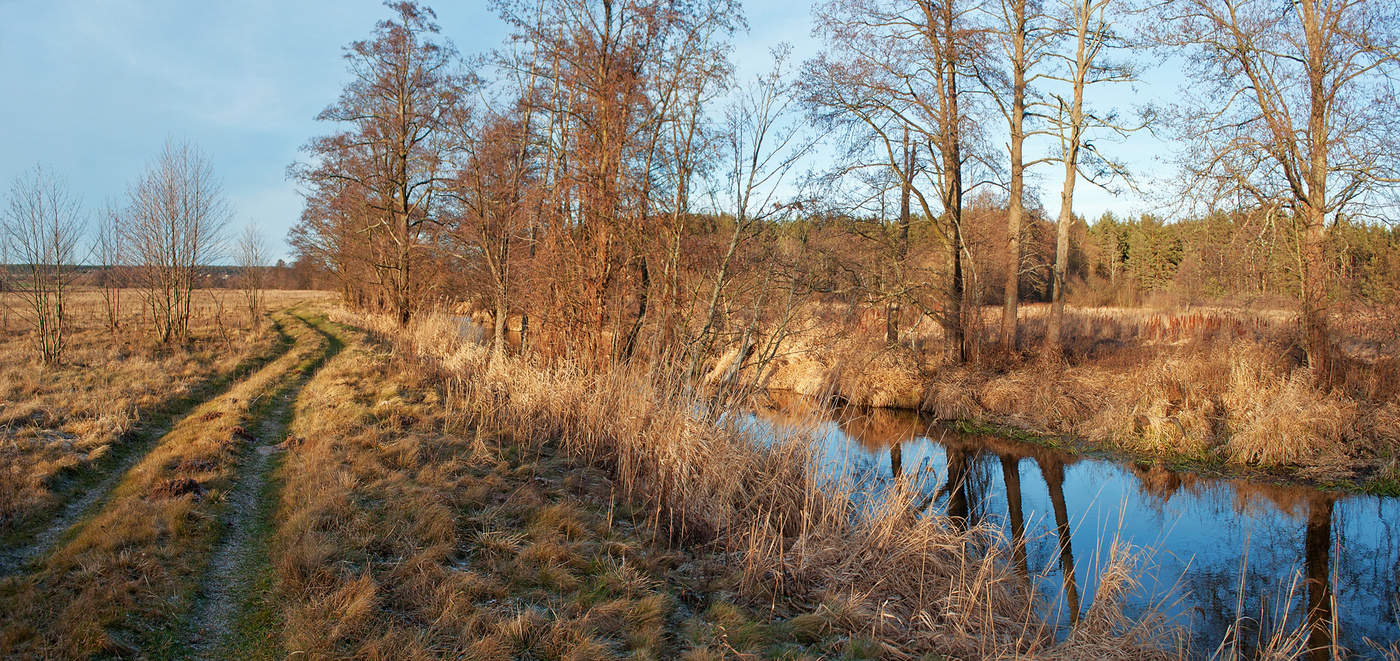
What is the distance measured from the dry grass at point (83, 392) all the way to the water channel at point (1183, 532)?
658 cm

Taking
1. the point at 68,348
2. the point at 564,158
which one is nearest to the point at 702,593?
the point at 564,158

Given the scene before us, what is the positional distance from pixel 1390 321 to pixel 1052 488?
6.71 meters

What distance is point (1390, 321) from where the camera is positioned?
35.9 feet

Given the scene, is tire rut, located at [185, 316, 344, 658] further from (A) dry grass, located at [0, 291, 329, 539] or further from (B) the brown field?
(A) dry grass, located at [0, 291, 329, 539]

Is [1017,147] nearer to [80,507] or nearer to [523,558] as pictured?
[523,558]

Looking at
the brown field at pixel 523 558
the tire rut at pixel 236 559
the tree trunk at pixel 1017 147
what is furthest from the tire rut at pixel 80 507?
the tree trunk at pixel 1017 147

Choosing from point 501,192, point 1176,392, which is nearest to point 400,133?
point 501,192

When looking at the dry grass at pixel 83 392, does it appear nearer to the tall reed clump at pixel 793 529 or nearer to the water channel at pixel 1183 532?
the tall reed clump at pixel 793 529

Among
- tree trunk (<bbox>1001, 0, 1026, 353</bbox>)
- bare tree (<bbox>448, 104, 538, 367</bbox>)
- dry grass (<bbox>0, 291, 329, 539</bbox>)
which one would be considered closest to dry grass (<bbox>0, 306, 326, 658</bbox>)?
dry grass (<bbox>0, 291, 329, 539</bbox>)

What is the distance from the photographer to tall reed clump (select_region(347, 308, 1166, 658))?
180 inches

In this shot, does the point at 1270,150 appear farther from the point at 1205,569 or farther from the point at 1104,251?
the point at 1104,251

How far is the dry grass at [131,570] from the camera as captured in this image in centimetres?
356

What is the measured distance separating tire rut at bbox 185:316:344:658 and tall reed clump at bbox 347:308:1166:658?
2.52m

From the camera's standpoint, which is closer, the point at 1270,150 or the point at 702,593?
the point at 702,593
